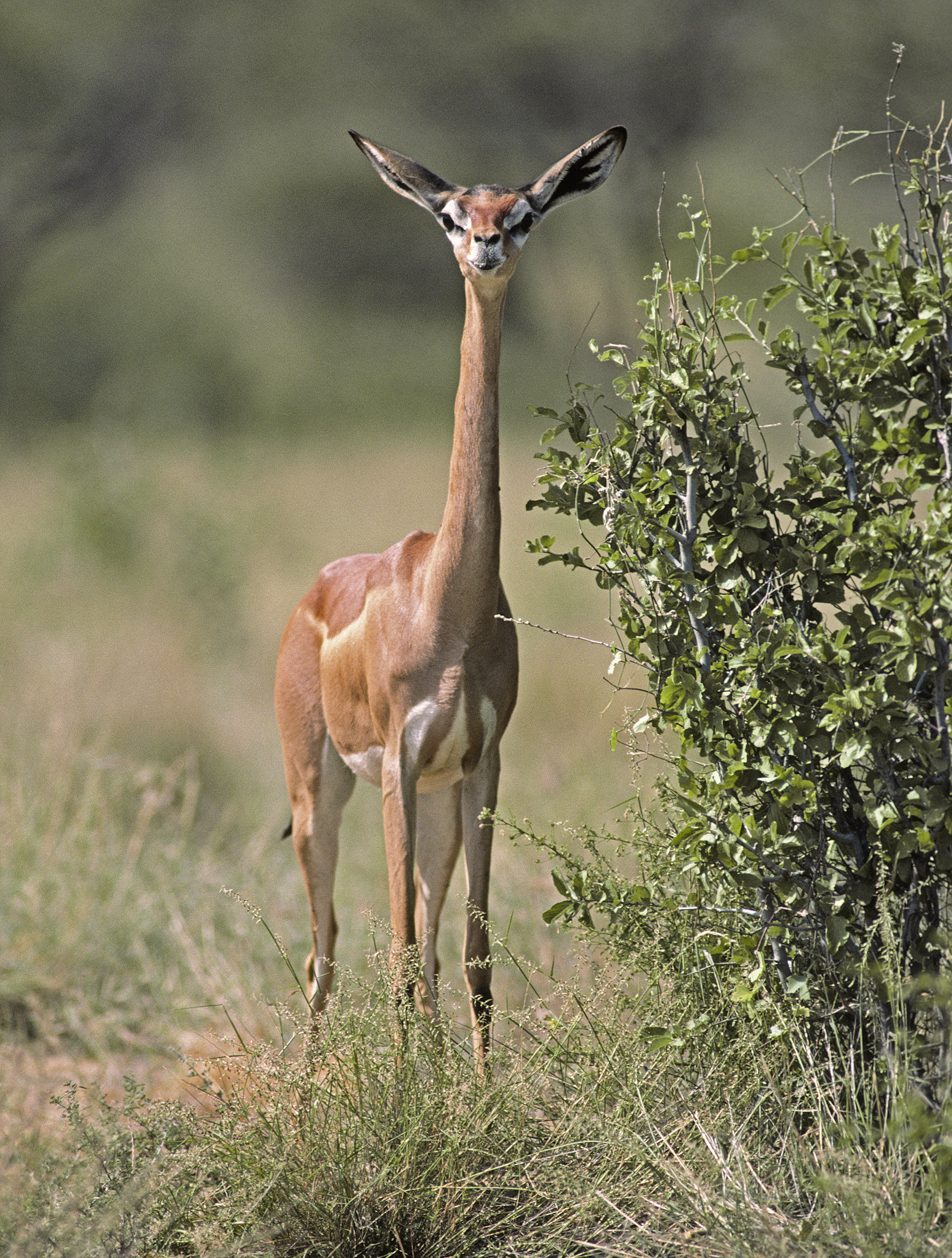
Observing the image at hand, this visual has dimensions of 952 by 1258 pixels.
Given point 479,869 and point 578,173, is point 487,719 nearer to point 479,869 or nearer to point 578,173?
point 479,869

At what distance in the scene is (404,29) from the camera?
42.7 metres

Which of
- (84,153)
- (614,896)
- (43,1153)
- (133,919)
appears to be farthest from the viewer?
(84,153)

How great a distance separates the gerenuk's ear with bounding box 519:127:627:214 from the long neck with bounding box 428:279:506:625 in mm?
275

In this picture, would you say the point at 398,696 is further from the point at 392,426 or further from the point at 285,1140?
the point at 392,426

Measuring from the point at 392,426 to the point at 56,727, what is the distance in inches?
1021

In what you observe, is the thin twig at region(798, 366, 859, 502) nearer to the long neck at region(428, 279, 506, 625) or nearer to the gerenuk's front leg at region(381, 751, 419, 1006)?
the long neck at region(428, 279, 506, 625)

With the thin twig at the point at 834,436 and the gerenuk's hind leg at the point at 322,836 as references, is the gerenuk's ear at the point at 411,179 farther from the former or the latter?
the gerenuk's hind leg at the point at 322,836

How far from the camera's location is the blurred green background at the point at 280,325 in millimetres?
8719

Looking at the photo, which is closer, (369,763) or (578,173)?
(578,173)

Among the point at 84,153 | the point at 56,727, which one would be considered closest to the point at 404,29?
the point at 84,153

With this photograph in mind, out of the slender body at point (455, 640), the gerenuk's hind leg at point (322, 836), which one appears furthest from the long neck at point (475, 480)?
the gerenuk's hind leg at point (322, 836)

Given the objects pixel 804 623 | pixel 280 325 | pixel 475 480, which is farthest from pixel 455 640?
pixel 280 325

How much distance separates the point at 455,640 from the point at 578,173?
130cm

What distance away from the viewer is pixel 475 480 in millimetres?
3574
